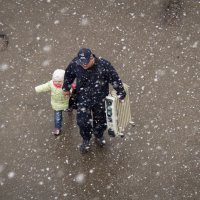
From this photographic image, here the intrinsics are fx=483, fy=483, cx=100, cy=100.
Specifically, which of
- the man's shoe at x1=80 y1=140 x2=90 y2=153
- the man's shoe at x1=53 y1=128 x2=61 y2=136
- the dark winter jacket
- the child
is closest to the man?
the dark winter jacket

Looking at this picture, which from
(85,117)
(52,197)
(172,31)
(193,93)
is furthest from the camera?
(172,31)

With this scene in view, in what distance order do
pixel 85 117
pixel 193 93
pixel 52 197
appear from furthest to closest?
pixel 193 93 < pixel 52 197 < pixel 85 117

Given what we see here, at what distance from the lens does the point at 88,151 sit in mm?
7234

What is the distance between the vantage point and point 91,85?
20.2 ft

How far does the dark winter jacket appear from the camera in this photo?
6.04 m

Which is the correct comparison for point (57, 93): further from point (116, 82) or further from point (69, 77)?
point (116, 82)

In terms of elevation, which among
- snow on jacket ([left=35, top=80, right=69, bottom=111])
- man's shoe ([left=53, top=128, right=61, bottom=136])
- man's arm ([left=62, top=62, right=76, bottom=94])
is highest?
man's arm ([left=62, top=62, right=76, bottom=94])

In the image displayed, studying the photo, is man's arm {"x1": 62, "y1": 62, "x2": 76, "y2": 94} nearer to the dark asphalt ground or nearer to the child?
the child

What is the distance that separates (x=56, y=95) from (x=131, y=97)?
1384 millimetres

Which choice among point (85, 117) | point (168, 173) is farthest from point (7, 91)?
point (168, 173)

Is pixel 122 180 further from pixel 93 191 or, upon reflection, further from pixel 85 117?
pixel 85 117

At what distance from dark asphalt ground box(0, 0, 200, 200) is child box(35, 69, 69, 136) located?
0.37m

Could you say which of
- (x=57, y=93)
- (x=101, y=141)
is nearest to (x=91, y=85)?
(x=57, y=93)

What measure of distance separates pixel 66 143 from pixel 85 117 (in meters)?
1.02
